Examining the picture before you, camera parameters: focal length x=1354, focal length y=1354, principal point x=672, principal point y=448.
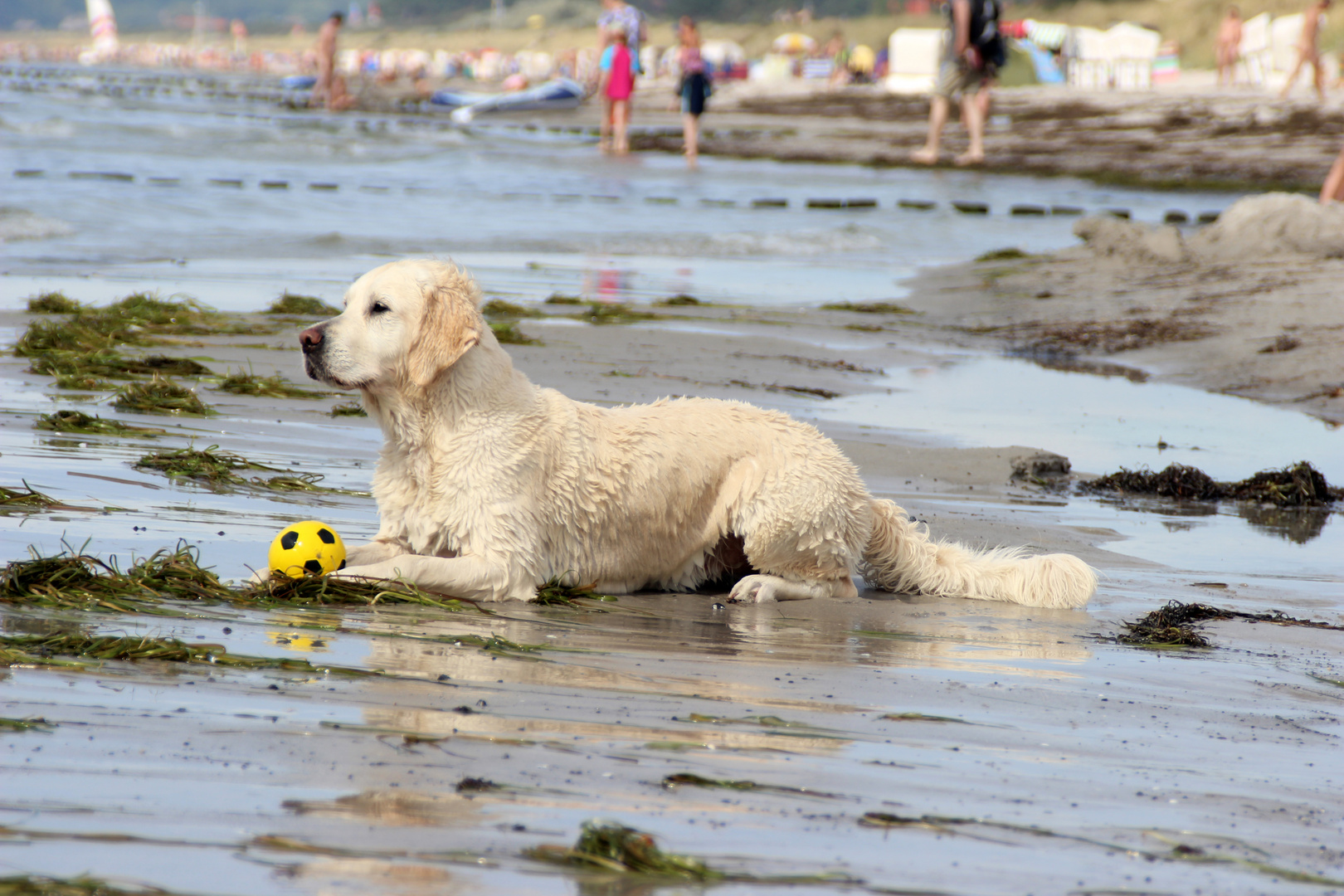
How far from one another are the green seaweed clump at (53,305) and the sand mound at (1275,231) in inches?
427

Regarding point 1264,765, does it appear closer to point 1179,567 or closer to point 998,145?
point 1179,567

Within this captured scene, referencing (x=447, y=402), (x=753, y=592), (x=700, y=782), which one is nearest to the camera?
(x=700, y=782)

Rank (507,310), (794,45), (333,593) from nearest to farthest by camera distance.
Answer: (333,593) → (507,310) → (794,45)

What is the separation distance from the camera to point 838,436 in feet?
25.1

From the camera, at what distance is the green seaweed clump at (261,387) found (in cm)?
762

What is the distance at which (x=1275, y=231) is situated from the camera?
14.1 meters

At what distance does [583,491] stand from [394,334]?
909mm

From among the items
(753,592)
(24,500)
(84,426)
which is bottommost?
(753,592)

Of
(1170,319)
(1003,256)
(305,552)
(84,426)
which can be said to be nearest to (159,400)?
(84,426)

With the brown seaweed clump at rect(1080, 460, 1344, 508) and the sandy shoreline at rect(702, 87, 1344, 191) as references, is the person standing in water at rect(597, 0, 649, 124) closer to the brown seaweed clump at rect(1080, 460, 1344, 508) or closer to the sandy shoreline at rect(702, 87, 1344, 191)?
the sandy shoreline at rect(702, 87, 1344, 191)

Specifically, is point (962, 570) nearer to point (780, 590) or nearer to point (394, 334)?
point (780, 590)

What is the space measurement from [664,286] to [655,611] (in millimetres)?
8994

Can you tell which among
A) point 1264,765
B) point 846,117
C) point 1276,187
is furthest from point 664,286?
point 846,117

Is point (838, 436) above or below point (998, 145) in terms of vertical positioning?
below
